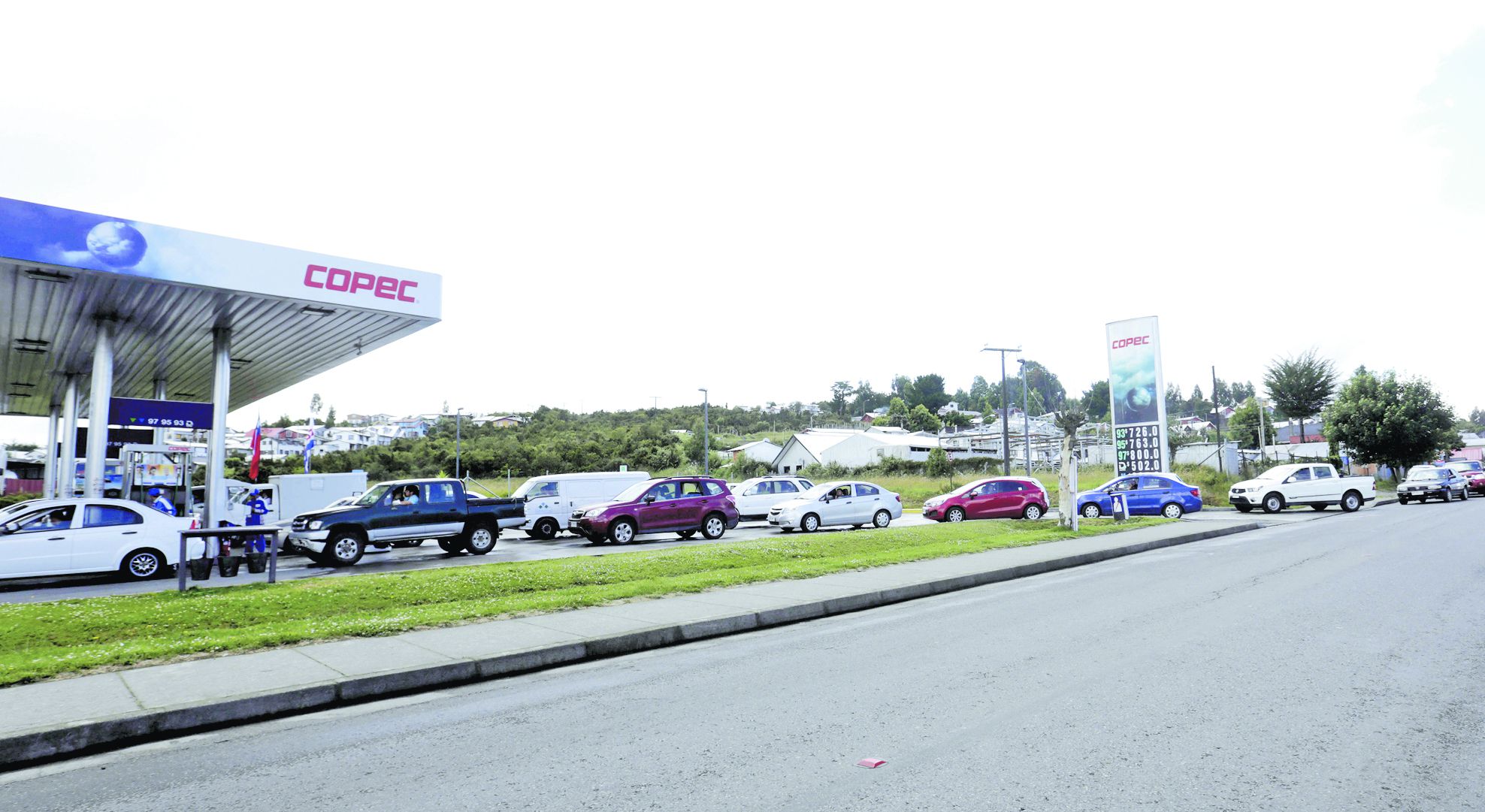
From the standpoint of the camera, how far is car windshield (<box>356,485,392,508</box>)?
57.9 feet

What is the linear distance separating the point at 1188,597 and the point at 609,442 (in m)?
65.5

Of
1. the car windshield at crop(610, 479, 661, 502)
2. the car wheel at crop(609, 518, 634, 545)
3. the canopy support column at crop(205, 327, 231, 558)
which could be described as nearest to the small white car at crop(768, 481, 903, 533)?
the car windshield at crop(610, 479, 661, 502)

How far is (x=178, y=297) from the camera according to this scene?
687 inches

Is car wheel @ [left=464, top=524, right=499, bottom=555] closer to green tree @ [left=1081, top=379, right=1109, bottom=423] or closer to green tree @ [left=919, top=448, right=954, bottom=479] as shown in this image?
green tree @ [left=919, top=448, right=954, bottom=479]

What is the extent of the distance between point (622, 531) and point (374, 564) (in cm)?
570

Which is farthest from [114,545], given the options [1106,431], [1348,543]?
[1106,431]

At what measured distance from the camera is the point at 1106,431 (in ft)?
273

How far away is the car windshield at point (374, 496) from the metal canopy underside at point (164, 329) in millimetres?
3957

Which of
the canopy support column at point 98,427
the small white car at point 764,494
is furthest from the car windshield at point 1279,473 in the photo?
the canopy support column at point 98,427

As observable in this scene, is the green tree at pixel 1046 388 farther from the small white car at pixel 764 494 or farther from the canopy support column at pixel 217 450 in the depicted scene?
the canopy support column at pixel 217 450

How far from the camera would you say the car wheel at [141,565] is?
15.3m

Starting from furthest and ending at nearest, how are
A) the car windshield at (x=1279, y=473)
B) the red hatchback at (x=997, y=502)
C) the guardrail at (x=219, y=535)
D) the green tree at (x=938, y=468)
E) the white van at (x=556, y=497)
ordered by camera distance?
the green tree at (x=938, y=468) < the car windshield at (x=1279, y=473) < the red hatchback at (x=997, y=502) < the white van at (x=556, y=497) < the guardrail at (x=219, y=535)

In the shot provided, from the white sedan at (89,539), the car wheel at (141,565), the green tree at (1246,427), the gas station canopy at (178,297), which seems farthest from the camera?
the green tree at (1246,427)

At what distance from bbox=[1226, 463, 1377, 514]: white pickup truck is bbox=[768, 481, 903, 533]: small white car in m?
13.9
